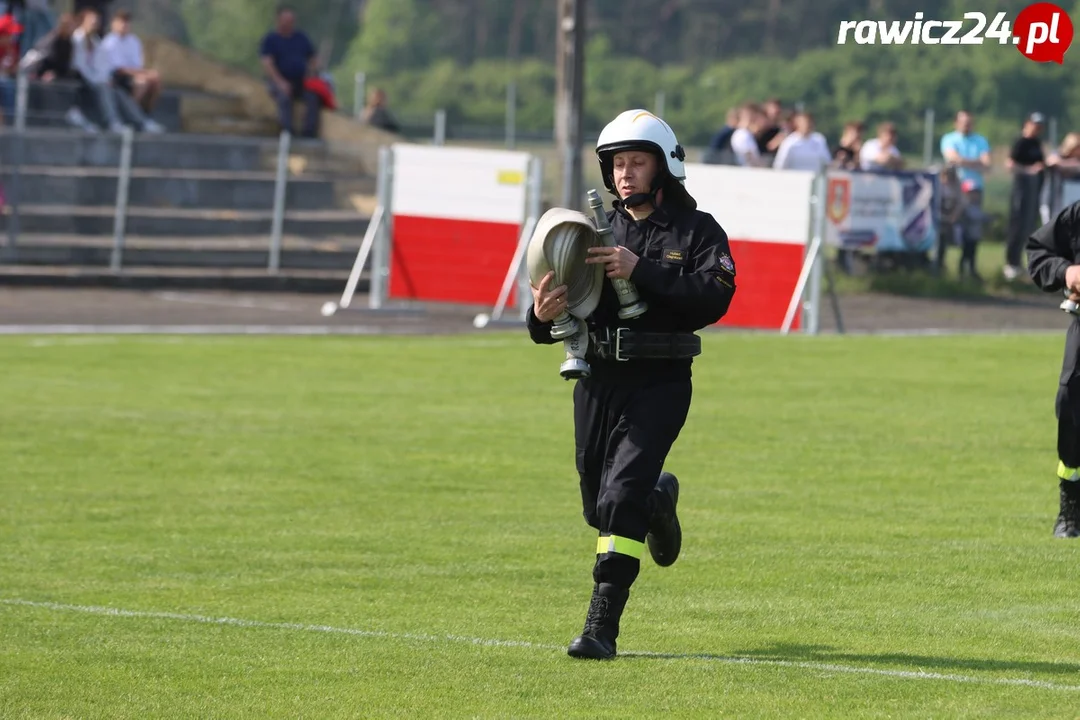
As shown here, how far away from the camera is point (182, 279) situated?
26266 millimetres

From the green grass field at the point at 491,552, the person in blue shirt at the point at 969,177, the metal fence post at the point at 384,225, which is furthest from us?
the person in blue shirt at the point at 969,177

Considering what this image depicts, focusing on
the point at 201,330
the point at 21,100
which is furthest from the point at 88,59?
the point at 201,330

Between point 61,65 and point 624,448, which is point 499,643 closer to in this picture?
point 624,448

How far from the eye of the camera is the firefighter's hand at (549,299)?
23.3 feet

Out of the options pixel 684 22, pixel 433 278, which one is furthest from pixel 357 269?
pixel 684 22

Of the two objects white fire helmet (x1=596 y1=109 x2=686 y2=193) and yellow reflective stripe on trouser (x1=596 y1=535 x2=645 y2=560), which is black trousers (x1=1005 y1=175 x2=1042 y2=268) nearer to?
white fire helmet (x1=596 y1=109 x2=686 y2=193)

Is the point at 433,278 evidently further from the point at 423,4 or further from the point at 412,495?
the point at 423,4

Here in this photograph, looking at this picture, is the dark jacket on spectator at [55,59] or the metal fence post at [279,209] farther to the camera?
the dark jacket on spectator at [55,59]

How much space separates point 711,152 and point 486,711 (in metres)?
21.0

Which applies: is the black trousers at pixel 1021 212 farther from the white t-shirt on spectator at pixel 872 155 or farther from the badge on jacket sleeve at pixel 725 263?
the badge on jacket sleeve at pixel 725 263

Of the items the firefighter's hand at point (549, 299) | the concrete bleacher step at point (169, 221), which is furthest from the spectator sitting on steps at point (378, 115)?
the firefighter's hand at point (549, 299)

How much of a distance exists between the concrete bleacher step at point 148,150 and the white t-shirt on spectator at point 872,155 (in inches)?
293

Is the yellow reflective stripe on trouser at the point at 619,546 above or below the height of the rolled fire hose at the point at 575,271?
below

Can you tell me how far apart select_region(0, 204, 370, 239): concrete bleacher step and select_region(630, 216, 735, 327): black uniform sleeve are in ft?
68.5
